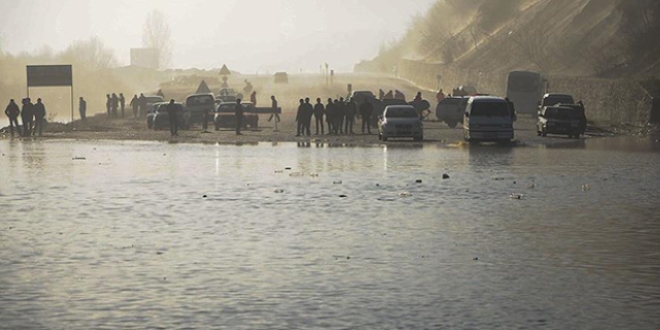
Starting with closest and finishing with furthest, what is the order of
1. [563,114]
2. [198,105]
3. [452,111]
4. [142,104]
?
[563,114] < [452,111] < [198,105] < [142,104]

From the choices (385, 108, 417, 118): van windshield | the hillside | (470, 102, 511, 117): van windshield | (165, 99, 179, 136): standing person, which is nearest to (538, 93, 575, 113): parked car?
(385, 108, 417, 118): van windshield

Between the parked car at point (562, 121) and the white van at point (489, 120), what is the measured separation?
600cm

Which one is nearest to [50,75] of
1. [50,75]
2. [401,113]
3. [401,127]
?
[50,75]

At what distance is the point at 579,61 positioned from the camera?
10594 cm

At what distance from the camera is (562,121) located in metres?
54.2

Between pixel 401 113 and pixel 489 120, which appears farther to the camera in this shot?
pixel 401 113

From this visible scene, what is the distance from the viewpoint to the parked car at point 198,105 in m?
71.6

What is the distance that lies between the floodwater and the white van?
566 inches

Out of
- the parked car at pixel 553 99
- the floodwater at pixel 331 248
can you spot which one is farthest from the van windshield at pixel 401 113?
the floodwater at pixel 331 248

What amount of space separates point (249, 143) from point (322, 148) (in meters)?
5.65

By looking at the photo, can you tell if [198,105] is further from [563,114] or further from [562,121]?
[562,121]

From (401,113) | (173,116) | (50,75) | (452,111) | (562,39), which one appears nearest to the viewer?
(401,113)

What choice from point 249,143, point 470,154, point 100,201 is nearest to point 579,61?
point 249,143

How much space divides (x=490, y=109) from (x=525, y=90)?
3667 centimetres
